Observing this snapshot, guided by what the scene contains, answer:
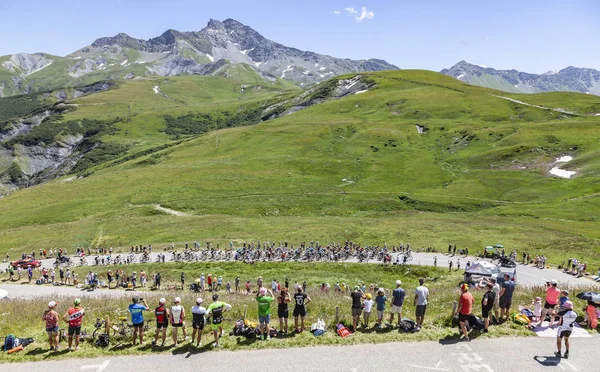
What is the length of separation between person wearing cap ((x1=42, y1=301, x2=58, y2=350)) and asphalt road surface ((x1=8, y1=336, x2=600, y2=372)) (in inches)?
45.8

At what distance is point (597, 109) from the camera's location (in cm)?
14988

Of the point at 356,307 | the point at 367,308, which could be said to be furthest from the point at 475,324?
the point at 356,307

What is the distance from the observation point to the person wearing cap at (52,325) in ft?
55.5

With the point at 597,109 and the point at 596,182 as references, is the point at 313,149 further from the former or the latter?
the point at 597,109

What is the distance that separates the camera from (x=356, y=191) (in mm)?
94812

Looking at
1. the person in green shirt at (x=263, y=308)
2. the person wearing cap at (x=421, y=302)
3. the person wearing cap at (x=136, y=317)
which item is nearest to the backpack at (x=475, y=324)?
the person wearing cap at (x=421, y=302)

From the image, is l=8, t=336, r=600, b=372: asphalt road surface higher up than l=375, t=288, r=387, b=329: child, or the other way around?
l=375, t=288, r=387, b=329: child

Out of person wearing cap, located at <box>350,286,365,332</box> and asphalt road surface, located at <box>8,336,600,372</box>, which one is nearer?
asphalt road surface, located at <box>8,336,600,372</box>

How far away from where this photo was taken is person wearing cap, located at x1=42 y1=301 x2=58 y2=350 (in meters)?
16.9

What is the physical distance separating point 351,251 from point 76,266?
1510 inches

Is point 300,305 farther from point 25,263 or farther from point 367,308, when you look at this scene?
point 25,263

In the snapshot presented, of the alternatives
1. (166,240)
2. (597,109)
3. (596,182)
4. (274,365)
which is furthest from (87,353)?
(597,109)

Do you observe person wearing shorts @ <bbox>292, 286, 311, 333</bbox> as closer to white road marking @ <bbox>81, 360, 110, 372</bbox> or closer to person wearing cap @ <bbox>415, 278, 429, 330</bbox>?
person wearing cap @ <bbox>415, 278, 429, 330</bbox>

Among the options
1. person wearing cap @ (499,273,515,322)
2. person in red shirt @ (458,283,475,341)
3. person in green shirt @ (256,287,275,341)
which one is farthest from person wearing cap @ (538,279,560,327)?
person in green shirt @ (256,287,275,341)
